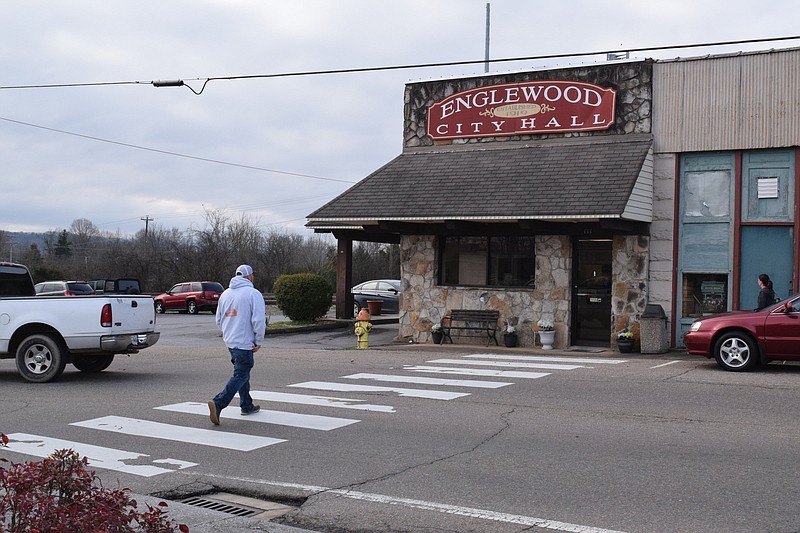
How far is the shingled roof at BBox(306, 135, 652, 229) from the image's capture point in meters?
18.3

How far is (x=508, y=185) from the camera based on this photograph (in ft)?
65.4

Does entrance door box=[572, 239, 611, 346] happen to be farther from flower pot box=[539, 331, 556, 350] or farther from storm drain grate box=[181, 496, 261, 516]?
storm drain grate box=[181, 496, 261, 516]

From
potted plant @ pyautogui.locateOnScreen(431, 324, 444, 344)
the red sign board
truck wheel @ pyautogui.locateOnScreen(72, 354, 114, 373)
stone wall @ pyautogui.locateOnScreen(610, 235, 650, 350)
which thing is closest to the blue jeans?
truck wheel @ pyautogui.locateOnScreen(72, 354, 114, 373)

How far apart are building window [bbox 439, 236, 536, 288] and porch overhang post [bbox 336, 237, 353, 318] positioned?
748cm

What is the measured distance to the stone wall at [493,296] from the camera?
785 inches

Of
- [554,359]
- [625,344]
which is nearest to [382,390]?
[554,359]

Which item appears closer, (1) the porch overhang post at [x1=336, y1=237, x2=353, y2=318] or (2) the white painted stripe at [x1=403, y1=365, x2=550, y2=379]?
(2) the white painted stripe at [x1=403, y1=365, x2=550, y2=379]

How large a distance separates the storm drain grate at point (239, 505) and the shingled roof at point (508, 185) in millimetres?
12030

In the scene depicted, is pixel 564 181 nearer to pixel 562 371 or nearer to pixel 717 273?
pixel 717 273

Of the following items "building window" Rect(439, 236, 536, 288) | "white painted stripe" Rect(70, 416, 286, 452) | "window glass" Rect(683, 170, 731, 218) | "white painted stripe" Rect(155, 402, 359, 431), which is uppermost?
"window glass" Rect(683, 170, 731, 218)

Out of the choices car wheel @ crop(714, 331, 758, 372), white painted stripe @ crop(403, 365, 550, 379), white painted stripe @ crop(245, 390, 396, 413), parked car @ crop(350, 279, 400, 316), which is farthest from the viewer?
parked car @ crop(350, 279, 400, 316)

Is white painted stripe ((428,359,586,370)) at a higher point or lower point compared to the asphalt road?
higher

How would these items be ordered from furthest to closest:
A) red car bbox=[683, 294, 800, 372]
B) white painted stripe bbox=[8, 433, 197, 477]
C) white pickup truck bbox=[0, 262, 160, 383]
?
1. red car bbox=[683, 294, 800, 372]
2. white pickup truck bbox=[0, 262, 160, 383]
3. white painted stripe bbox=[8, 433, 197, 477]

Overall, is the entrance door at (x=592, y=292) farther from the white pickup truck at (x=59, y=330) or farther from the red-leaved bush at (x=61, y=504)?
the red-leaved bush at (x=61, y=504)
